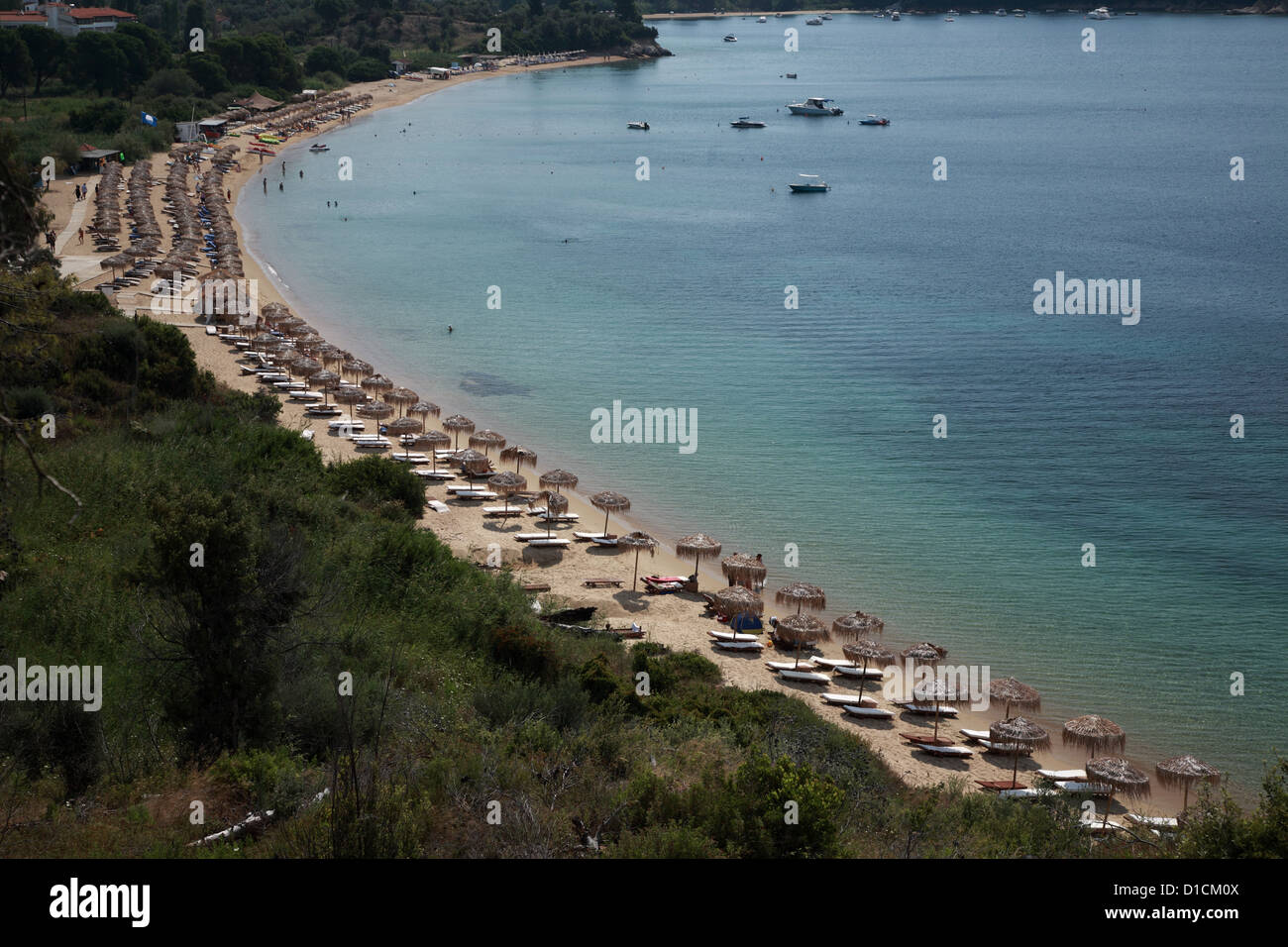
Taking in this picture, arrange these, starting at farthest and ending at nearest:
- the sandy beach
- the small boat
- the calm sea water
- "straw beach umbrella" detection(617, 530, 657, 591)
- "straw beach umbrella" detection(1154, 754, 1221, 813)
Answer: the small boat, the calm sea water, "straw beach umbrella" detection(617, 530, 657, 591), the sandy beach, "straw beach umbrella" detection(1154, 754, 1221, 813)

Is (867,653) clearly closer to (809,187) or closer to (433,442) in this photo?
(433,442)

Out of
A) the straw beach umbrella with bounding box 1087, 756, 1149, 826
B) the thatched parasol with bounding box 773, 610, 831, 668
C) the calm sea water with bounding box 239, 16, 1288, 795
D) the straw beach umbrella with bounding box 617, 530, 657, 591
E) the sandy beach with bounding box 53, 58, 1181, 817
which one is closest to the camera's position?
the straw beach umbrella with bounding box 1087, 756, 1149, 826

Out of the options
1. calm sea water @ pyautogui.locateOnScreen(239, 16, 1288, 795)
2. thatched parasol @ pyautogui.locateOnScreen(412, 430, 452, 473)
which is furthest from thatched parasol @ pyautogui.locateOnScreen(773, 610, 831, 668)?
thatched parasol @ pyautogui.locateOnScreen(412, 430, 452, 473)

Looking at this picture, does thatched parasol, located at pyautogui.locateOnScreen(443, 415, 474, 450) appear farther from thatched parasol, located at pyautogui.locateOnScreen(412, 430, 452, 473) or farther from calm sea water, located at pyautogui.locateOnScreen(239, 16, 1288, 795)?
calm sea water, located at pyautogui.locateOnScreen(239, 16, 1288, 795)

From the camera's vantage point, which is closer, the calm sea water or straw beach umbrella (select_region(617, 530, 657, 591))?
straw beach umbrella (select_region(617, 530, 657, 591))

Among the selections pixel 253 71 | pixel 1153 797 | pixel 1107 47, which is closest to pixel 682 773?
pixel 1153 797
